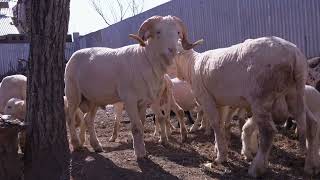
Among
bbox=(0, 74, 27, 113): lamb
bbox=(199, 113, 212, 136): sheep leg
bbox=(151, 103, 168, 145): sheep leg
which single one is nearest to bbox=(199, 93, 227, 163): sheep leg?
bbox=(151, 103, 168, 145): sheep leg

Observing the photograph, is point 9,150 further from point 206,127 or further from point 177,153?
point 206,127

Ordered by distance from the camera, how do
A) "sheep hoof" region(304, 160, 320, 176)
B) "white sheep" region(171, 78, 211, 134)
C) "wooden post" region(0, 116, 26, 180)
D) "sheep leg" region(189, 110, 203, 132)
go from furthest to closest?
"white sheep" region(171, 78, 211, 134) → "sheep leg" region(189, 110, 203, 132) → "sheep hoof" region(304, 160, 320, 176) → "wooden post" region(0, 116, 26, 180)

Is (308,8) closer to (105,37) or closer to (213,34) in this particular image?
(213,34)

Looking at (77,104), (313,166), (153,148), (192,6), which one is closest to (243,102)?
(313,166)

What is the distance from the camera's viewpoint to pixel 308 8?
38.3ft

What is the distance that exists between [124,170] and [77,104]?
7.29 feet

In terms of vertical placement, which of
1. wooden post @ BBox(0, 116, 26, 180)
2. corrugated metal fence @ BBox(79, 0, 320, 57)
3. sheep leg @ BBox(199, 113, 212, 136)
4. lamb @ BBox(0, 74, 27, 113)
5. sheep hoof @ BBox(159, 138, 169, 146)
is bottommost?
sheep hoof @ BBox(159, 138, 169, 146)

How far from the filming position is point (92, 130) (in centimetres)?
895

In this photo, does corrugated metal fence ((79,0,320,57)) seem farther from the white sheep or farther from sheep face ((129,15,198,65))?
sheep face ((129,15,198,65))

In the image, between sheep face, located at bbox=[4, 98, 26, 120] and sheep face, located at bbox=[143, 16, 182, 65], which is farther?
sheep face, located at bbox=[4, 98, 26, 120]

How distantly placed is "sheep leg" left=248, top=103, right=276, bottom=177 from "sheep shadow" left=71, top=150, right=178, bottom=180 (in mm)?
1052

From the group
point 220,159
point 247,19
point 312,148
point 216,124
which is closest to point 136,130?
point 216,124

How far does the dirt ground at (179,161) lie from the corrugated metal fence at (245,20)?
3263 millimetres

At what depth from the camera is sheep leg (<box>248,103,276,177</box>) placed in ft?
21.2
